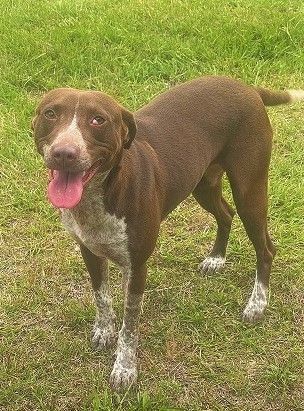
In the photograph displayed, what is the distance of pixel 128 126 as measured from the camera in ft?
9.86

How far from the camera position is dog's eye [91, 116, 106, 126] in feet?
9.11

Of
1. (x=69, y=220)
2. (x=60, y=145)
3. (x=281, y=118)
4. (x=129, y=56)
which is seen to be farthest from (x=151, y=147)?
(x=129, y=56)

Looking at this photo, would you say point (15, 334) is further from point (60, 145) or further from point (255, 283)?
point (60, 145)

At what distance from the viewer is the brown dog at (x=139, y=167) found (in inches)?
110

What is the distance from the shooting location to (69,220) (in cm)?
325

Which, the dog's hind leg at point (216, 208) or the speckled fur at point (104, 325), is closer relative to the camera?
the speckled fur at point (104, 325)

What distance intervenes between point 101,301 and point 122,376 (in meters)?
0.40

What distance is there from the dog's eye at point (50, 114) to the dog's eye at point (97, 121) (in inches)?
6.2

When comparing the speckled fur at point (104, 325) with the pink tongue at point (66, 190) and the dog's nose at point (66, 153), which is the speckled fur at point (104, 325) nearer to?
the pink tongue at point (66, 190)

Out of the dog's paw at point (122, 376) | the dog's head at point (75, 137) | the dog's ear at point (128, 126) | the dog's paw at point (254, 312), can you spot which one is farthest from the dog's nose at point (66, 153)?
the dog's paw at point (254, 312)

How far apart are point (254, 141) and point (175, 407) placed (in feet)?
4.45

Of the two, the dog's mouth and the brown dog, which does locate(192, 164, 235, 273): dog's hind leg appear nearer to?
the brown dog

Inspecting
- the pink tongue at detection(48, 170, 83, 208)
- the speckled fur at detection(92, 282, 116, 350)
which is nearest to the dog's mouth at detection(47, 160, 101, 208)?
the pink tongue at detection(48, 170, 83, 208)

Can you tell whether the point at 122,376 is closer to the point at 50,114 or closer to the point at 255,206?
the point at 255,206
